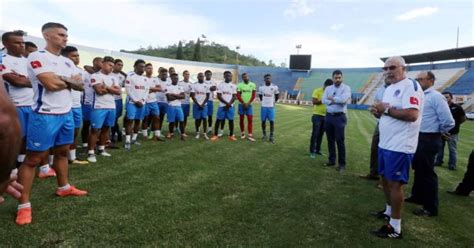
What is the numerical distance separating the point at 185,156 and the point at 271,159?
83.5 inches

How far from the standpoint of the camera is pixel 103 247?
10.5 ft

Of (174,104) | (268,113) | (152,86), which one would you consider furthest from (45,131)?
(268,113)

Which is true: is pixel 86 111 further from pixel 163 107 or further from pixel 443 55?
pixel 443 55

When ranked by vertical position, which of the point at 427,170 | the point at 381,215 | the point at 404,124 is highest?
the point at 404,124

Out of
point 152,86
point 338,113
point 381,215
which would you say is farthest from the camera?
point 152,86

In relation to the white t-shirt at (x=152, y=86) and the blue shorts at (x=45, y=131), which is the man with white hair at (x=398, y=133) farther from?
the white t-shirt at (x=152, y=86)

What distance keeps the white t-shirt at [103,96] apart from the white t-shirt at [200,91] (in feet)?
13.5

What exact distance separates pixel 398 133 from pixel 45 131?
4312mm

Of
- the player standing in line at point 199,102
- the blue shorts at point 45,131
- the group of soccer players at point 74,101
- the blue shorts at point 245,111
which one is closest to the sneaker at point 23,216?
the group of soccer players at point 74,101

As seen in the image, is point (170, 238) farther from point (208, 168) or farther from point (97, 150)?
point (97, 150)

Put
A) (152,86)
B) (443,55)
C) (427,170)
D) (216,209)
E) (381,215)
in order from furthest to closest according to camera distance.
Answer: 1. (443,55)
2. (152,86)
3. (427,170)
4. (381,215)
5. (216,209)

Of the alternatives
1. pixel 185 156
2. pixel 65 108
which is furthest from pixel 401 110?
pixel 185 156

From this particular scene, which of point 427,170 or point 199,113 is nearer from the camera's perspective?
point 427,170

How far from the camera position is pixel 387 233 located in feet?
13.2
